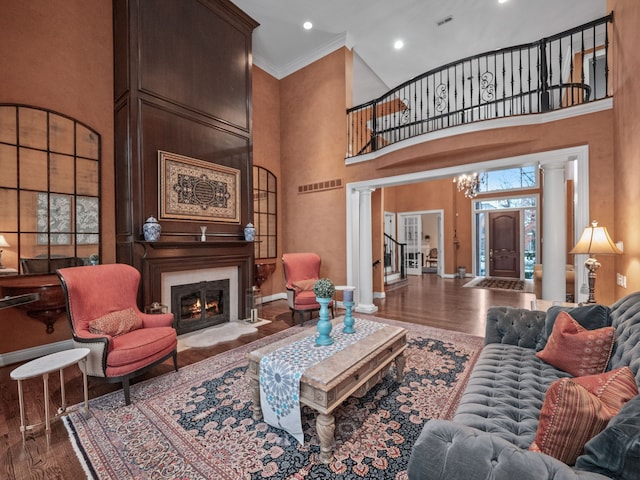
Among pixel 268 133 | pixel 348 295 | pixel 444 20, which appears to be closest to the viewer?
pixel 348 295

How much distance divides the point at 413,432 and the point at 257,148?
5632 mm

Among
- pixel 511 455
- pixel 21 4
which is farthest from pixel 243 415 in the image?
pixel 21 4

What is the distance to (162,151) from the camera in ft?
12.5

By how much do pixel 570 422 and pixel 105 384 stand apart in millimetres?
3467

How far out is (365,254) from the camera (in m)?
5.41

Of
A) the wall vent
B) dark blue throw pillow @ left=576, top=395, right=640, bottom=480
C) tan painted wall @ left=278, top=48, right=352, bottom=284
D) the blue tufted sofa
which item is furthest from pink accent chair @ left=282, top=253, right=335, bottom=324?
dark blue throw pillow @ left=576, top=395, right=640, bottom=480

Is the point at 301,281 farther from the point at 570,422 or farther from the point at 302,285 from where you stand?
the point at 570,422

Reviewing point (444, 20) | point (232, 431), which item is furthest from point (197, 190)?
point (444, 20)

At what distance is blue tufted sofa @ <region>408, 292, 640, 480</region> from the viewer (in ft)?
2.82

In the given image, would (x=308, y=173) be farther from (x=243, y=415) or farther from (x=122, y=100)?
(x=243, y=415)

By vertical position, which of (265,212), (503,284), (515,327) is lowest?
(503,284)

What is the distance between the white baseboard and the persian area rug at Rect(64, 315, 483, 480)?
5.34 ft

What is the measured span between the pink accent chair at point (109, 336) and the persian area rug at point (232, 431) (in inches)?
11.3

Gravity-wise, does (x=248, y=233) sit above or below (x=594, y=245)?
above
